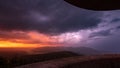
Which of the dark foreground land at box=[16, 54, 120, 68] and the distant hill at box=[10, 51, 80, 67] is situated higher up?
the distant hill at box=[10, 51, 80, 67]

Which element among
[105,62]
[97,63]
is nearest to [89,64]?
[97,63]

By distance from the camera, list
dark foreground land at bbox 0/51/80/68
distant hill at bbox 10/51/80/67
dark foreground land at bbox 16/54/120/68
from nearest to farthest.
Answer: dark foreground land at bbox 16/54/120/68, dark foreground land at bbox 0/51/80/68, distant hill at bbox 10/51/80/67

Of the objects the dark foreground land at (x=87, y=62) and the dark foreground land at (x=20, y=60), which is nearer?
the dark foreground land at (x=87, y=62)

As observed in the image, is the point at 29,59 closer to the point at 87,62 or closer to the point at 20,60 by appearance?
the point at 20,60

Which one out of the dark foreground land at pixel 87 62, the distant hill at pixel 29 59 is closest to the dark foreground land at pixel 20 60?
the distant hill at pixel 29 59

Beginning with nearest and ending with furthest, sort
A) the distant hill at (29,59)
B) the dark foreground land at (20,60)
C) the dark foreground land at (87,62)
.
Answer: the dark foreground land at (87,62) → the dark foreground land at (20,60) → the distant hill at (29,59)

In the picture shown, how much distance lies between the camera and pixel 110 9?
8.48 meters

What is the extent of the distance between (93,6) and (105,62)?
3324mm

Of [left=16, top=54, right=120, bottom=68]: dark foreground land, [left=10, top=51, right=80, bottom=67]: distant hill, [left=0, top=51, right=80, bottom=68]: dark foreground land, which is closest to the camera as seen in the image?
[left=16, top=54, right=120, bottom=68]: dark foreground land

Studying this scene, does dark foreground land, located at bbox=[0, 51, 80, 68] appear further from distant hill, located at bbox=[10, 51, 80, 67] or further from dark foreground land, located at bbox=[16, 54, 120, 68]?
dark foreground land, located at bbox=[16, 54, 120, 68]

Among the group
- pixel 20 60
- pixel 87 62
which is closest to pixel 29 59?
pixel 20 60

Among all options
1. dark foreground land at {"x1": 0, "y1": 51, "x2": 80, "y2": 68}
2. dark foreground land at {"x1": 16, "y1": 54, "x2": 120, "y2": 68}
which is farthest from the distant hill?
dark foreground land at {"x1": 16, "y1": 54, "x2": 120, "y2": 68}

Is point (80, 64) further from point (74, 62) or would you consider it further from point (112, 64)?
point (112, 64)

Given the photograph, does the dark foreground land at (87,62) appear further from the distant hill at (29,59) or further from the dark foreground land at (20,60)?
the distant hill at (29,59)
